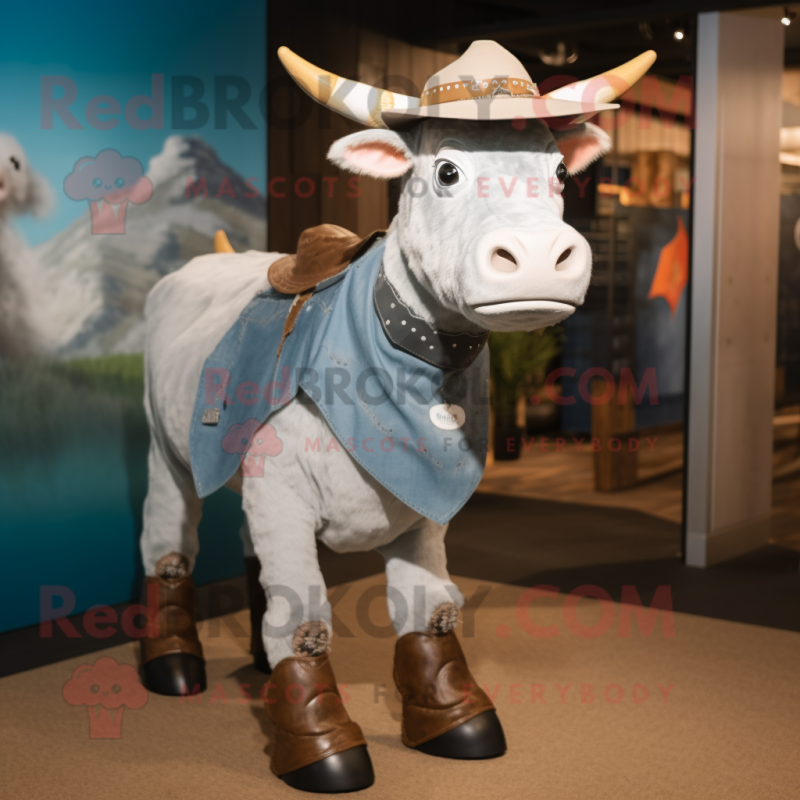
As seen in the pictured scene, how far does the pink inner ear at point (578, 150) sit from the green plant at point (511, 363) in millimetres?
4887

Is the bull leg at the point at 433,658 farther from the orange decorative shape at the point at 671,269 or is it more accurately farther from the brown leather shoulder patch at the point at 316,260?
the orange decorative shape at the point at 671,269

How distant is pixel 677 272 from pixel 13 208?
17.4ft

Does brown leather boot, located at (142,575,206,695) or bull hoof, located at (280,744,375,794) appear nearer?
bull hoof, located at (280,744,375,794)

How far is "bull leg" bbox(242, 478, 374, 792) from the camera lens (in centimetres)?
218

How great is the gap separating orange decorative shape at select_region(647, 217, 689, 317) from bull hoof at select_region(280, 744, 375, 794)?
5804 mm

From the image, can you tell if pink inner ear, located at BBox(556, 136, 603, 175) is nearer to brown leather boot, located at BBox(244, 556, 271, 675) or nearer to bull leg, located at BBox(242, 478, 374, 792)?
bull leg, located at BBox(242, 478, 374, 792)

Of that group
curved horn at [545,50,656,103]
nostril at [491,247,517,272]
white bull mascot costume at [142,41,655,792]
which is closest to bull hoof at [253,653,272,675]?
white bull mascot costume at [142,41,655,792]

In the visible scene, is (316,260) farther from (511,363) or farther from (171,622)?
(511,363)

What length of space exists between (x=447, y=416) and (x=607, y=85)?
726mm

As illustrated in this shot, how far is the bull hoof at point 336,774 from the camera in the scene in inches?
85.8

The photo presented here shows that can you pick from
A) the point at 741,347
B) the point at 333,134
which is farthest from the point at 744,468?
the point at 333,134

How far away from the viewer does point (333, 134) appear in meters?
4.41

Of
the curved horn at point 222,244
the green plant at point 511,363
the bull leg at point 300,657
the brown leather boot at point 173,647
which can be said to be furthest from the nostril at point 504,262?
the green plant at point 511,363

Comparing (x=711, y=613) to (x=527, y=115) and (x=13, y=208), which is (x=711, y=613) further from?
(x=13, y=208)
